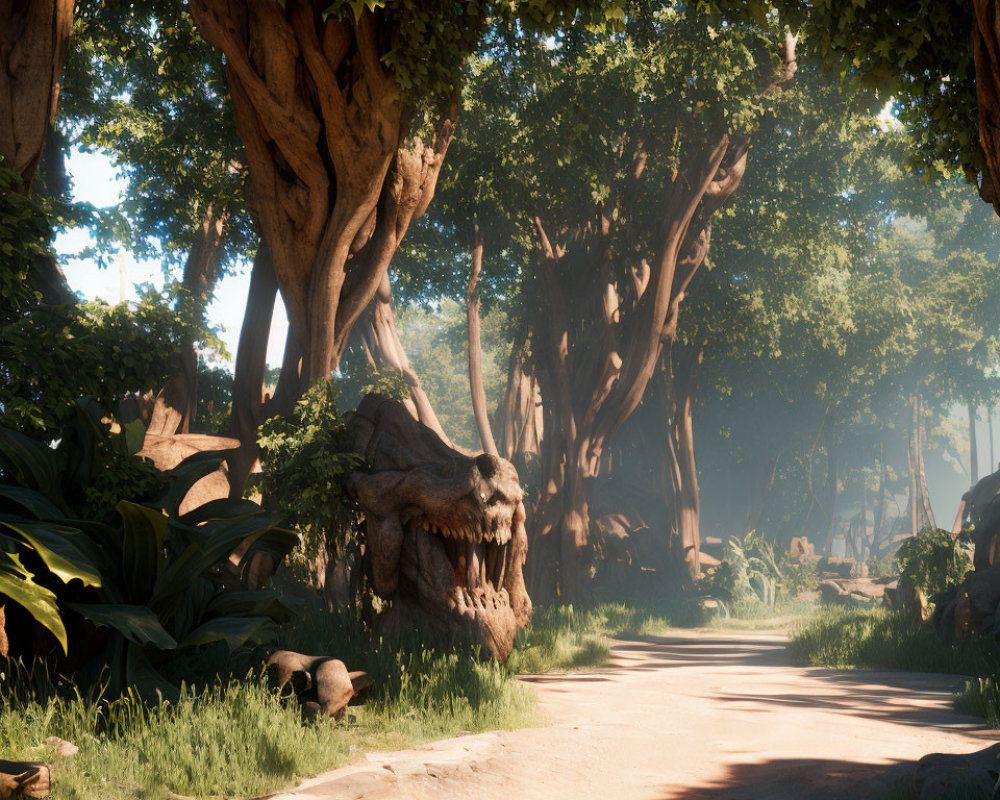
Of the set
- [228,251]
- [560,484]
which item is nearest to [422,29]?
[228,251]

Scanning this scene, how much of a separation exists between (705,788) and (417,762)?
168 centimetres

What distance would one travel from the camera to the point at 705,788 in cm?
489

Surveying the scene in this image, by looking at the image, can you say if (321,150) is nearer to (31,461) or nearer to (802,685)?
(31,461)

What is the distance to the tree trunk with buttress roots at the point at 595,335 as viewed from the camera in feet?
52.2

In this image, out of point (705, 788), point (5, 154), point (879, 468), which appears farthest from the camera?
point (879, 468)

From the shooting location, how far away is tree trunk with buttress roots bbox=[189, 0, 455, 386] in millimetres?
7426

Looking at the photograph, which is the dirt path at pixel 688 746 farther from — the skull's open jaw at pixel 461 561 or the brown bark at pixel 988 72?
the brown bark at pixel 988 72

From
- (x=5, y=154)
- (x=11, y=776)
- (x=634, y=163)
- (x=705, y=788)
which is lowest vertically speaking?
(x=705, y=788)

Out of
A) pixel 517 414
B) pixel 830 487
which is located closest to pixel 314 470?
pixel 517 414

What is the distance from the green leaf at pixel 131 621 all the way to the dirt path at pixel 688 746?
1309mm

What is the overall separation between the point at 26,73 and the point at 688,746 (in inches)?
298

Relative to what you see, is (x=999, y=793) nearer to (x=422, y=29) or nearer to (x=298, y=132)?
(x=422, y=29)

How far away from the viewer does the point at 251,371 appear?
1176cm

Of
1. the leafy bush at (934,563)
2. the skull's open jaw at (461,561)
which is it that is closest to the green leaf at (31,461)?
the skull's open jaw at (461,561)
